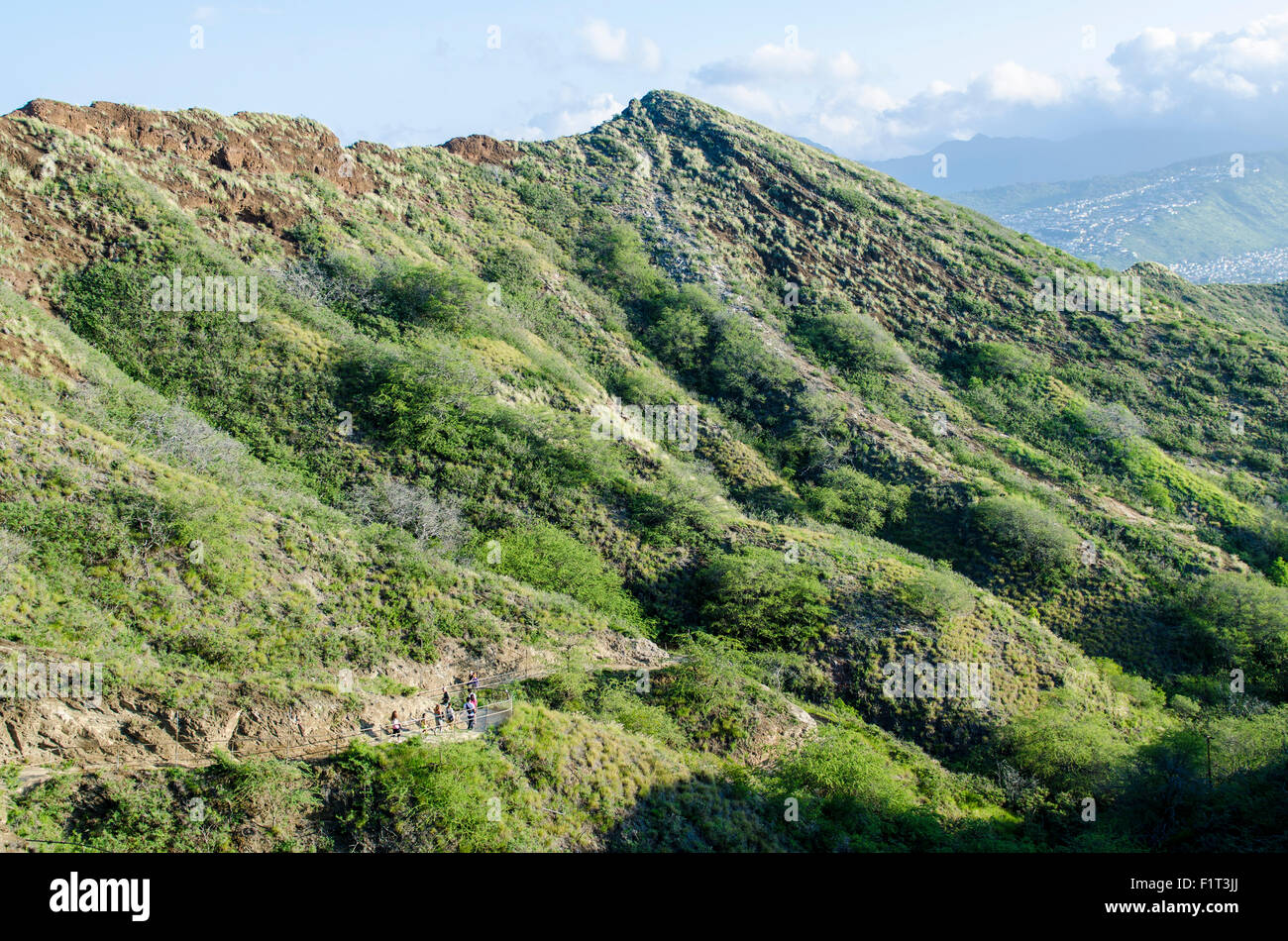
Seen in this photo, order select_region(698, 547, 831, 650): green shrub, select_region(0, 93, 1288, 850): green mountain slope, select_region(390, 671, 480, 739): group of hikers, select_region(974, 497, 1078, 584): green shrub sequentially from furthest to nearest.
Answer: select_region(974, 497, 1078, 584): green shrub < select_region(698, 547, 831, 650): green shrub < select_region(390, 671, 480, 739): group of hikers < select_region(0, 93, 1288, 850): green mountain slope

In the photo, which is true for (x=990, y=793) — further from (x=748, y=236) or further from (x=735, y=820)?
(x=748, y=236)

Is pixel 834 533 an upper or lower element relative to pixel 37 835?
upper

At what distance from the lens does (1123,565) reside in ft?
117

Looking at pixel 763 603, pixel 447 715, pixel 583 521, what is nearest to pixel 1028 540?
pixel 763 603

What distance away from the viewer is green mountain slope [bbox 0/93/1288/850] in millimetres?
18266

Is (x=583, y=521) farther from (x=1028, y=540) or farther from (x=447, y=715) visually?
(x=1028, y=540)

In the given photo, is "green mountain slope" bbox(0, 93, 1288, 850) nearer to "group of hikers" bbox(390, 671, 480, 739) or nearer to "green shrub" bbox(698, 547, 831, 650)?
"green shrub" bbox(698, 547, 831, 650)

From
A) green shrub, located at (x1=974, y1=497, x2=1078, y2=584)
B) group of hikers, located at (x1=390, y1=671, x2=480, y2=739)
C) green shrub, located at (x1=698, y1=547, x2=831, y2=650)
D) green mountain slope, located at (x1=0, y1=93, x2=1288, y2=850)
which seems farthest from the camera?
green shrub, located at (x1=974, y1=497, x2=1078, y2=584)

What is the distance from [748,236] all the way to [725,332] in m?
14.6

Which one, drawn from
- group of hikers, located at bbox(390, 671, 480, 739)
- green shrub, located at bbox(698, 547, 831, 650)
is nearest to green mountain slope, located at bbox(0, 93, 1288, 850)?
green shrub, located at bbox(698, 547, 831, 650)

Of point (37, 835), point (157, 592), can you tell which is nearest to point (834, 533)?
point (157, 592)

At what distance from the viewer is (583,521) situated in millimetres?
31234

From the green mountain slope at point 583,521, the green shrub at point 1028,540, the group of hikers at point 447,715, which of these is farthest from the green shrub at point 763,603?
the group of hikers at point 447,715

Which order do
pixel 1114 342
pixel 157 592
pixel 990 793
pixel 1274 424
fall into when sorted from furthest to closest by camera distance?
pixel 1114 342, pixel 1274 424, pixel 990 793, pixel 157 592
